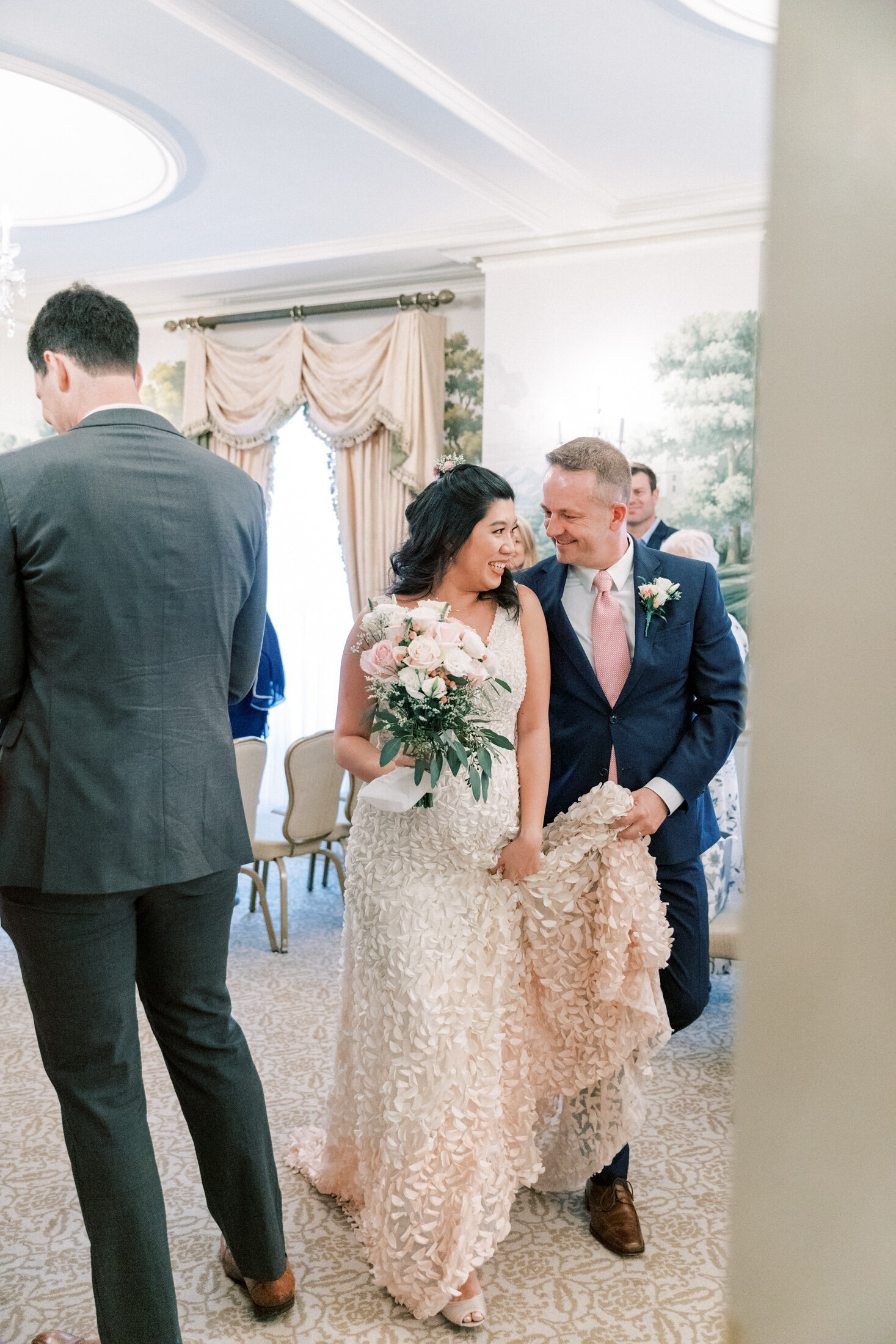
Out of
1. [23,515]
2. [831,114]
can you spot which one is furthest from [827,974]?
[23,515]

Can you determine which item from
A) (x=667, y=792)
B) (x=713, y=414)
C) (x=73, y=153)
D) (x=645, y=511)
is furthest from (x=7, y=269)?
(x=667, y=792)

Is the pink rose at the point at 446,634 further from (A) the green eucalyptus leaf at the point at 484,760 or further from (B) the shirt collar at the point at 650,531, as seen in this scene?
(B) the shirt collar at the point at 650,531

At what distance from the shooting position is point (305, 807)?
5.00 metres

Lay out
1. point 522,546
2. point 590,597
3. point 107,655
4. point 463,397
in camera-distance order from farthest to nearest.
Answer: point 463,397 < point 522,546 < point 590,597 < point 107,655

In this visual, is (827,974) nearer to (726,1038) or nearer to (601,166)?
(726,1038)

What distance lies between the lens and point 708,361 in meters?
5.71

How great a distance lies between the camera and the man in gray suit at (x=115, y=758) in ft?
5.83

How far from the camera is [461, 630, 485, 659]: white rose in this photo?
2.15 metres

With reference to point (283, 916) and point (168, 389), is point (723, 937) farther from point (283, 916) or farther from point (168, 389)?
point (168, 389)

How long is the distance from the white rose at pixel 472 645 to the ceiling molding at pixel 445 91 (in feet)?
8.66

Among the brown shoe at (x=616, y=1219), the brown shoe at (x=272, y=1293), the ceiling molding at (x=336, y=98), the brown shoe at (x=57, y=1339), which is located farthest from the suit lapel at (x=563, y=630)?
the ceiling molding at (x=336, y=98)

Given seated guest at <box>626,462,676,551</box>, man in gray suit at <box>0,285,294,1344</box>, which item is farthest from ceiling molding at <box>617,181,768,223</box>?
man in gray suit at <box>0,285,294,1344</box>

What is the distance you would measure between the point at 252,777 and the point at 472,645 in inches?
107

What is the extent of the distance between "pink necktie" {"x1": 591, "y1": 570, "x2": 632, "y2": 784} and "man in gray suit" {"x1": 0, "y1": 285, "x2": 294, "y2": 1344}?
3.06ft
